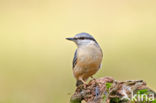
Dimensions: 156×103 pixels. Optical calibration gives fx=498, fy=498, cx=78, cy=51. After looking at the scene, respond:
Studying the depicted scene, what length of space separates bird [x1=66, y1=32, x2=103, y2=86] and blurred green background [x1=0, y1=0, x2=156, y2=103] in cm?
72

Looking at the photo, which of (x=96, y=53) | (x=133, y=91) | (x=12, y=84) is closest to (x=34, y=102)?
(x=96, y=53)

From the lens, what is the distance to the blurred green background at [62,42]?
9547 mm

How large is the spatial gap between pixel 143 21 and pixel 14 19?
4.81 m

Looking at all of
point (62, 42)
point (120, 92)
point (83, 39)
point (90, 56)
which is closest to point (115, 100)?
point (120, 92)

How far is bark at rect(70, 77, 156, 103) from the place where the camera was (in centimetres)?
478

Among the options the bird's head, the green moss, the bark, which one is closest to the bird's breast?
the bird's head

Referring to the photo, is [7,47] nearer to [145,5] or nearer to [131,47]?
[131,47]

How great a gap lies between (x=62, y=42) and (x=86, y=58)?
7291 millimetres

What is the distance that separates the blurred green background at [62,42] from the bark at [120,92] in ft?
3.70

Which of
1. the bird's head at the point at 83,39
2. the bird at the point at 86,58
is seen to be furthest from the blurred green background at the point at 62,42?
the bird's head at the point at 83,39

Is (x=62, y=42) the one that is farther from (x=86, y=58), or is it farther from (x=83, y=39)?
(x=86, y=58)

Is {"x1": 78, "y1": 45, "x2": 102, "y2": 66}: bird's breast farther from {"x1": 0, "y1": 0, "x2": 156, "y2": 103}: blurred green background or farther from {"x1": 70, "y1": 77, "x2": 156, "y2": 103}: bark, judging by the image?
{"x1": 70, "y1": 77, "x2": 156, "y2": 103}: bark

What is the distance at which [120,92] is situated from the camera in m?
4.90

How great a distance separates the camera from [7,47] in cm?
1368
